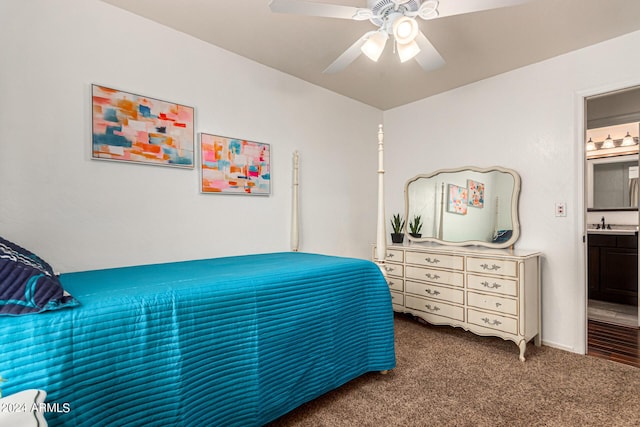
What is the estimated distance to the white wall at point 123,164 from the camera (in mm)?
1756

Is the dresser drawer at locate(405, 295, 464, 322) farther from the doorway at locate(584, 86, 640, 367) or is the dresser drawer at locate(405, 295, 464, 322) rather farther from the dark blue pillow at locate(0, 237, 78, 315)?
the dark blue pillow at locate(0, 237, 78, 315)

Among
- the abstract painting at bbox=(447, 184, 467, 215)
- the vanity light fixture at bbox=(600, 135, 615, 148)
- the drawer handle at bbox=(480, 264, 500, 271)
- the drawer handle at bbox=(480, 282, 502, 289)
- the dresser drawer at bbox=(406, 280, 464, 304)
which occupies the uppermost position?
the vanity light fixture at bbox=(600, 135, 615, 148)

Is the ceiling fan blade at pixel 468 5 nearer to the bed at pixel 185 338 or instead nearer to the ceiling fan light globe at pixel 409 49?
the ceiling fan light globe at pixel 409 49

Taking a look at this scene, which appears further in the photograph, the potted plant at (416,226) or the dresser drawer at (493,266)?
the potted plant at (416,226)

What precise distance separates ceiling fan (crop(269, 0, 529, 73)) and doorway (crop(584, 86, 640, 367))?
2.51m

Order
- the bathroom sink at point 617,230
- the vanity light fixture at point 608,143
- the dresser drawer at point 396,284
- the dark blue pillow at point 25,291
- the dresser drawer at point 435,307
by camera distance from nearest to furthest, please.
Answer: the dark blue pillow at point 25,291, the dresser drawer at point 435,307, the dresser drawer at point 396,284, the bathroom sink at point 617,230, the vanity light fixture at point 608,143

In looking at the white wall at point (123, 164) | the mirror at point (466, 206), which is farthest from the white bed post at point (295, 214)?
the mirror at point (466, 206)

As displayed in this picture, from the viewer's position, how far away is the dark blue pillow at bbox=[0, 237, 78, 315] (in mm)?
1029

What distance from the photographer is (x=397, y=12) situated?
165 centimetres

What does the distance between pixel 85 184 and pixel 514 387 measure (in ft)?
9.62

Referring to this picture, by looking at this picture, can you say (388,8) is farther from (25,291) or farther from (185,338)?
(25,291)

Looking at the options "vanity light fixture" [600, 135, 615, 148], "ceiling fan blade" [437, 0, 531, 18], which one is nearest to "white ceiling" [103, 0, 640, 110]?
"ceiling fan blade" [437, 0, 531, 18]

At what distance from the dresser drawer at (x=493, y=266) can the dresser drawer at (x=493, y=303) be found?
0.20m

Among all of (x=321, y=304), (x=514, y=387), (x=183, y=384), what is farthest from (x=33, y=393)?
(x=514, y=387)
